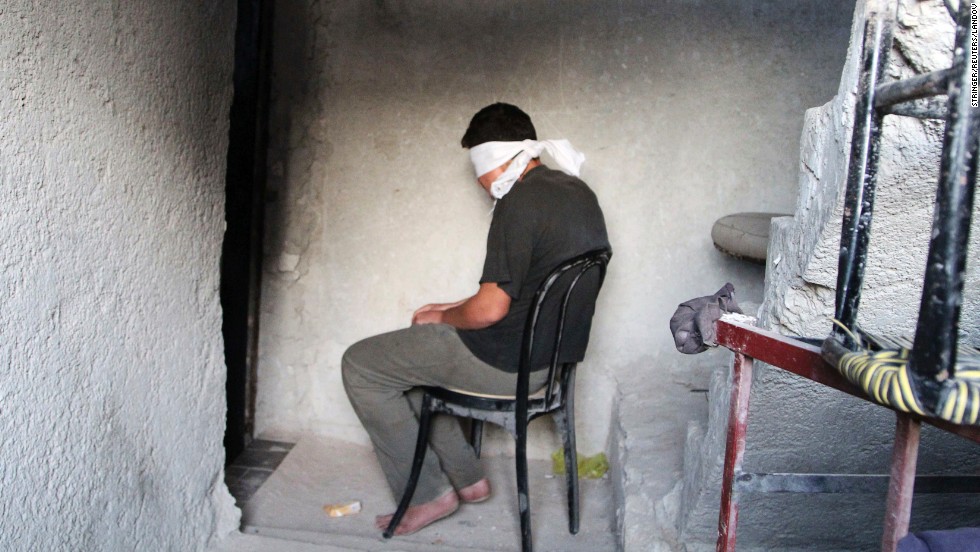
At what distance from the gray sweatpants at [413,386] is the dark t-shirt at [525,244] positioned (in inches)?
2.6

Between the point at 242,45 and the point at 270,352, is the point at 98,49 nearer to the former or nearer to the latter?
the point at 242,45

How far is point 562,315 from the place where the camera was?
7.82ft

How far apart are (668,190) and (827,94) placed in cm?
63

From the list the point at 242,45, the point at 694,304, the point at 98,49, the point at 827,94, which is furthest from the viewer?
the point at 242,45

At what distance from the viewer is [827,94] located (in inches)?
112

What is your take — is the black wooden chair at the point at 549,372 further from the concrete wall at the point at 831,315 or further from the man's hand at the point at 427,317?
the concrete wall at the point at 831,315

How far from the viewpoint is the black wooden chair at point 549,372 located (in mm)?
2357

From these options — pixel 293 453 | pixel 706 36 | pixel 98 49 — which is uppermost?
pixel 706 36

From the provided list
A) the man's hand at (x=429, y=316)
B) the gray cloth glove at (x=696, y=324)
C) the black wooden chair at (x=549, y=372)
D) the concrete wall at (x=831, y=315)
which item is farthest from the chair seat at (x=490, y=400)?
the gray cloth glove at (x=696, y=324)

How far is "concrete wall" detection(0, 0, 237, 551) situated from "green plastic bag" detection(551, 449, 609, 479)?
1267 millimetres

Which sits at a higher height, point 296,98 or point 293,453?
point 296,98

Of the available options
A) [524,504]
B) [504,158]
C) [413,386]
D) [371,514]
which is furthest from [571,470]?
[504,158]

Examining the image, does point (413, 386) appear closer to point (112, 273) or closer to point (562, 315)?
point (562, 315)

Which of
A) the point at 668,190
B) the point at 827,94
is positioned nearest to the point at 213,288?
the point at 668,190
